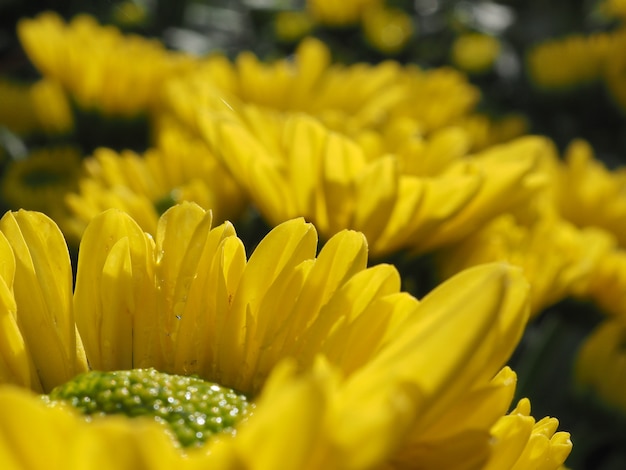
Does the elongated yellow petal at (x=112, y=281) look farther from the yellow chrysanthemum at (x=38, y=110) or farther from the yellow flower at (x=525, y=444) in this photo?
the yellow chrysanthemum at (x=38, y=110)

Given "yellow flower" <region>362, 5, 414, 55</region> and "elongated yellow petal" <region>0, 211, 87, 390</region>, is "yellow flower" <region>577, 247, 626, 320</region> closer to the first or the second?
"elongated yellow petal" <region>0, 211, 87, 390</region>

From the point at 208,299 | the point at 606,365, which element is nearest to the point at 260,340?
the point at 208,299

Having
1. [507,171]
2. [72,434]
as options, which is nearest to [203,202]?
[507,171]

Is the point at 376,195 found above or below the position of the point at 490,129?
above

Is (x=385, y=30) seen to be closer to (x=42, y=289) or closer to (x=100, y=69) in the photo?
(x=100, y=69)

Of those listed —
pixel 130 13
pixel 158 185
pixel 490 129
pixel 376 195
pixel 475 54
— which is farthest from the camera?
pixel 475 54

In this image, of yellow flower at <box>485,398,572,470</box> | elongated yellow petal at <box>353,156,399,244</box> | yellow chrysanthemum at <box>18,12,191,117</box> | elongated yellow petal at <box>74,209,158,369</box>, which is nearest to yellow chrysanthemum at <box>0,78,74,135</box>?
yellow chrysanthemum at <box>18,12,191,117</box>

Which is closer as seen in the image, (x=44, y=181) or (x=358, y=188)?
(x=358, y=188)
